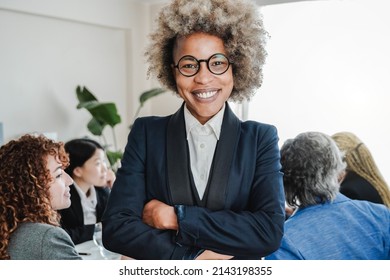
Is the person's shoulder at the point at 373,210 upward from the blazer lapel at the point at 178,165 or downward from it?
downward

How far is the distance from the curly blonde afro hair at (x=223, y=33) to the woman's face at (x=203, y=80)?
0.02 m

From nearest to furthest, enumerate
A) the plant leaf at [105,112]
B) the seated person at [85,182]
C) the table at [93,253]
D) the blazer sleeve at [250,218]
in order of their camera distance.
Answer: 1. the blazer sleeve at [250,218]
2. the table at [93,253]
3. the seated person at [85,182]
4. the plant leaf at [105,112]

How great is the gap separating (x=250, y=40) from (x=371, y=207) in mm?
819

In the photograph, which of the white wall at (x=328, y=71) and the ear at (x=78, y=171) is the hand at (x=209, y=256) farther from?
the ear at (x=78, y=171)

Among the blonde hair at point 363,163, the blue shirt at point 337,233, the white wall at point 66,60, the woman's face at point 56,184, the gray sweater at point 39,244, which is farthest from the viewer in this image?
the white wall at point 66,60

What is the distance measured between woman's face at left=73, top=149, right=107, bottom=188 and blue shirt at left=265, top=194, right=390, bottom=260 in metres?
1.31

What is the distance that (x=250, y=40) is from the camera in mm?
974

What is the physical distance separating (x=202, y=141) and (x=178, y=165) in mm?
80

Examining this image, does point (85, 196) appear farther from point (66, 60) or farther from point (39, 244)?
point (66, 60)

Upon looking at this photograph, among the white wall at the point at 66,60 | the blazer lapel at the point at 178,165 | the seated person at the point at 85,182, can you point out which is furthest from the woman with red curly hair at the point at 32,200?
the white wall at the point at 66,60

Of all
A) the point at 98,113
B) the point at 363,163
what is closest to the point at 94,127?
the point at 98,113

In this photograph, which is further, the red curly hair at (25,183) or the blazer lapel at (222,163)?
the red curly hair at (25,183)

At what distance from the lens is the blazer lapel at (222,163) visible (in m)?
0.95
